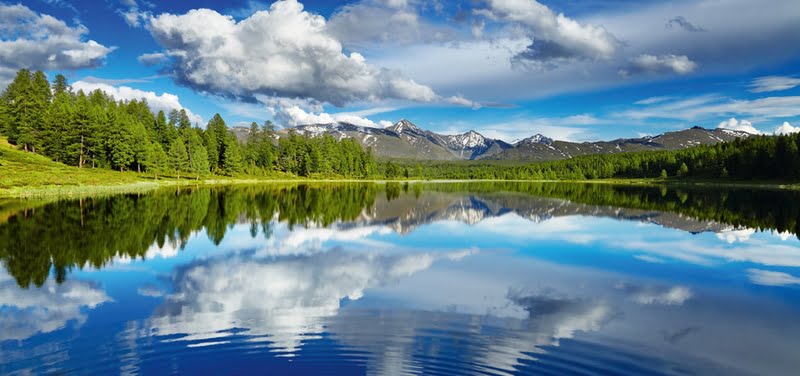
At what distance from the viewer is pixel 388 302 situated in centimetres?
1572

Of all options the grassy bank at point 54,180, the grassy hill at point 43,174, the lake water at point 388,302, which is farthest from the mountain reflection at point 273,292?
the grassy hill at point 43,174

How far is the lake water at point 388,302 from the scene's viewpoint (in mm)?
10938

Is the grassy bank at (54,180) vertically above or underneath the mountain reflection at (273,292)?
above

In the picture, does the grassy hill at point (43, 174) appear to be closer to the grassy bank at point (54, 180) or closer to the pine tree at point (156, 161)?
the grassy bank at point (54, 180)

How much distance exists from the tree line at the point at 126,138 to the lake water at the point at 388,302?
255ft

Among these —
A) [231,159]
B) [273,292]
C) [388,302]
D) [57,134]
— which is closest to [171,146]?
[231,159]

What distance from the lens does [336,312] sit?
47.4 feet

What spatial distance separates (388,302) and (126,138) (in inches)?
4186

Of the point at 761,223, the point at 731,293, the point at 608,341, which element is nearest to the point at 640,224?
the point at 761,223

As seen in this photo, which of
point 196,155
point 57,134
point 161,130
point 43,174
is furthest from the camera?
point 161,130

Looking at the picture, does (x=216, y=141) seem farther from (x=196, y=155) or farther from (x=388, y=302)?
(x=388, y=302)

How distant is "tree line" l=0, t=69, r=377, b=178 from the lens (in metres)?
94.4

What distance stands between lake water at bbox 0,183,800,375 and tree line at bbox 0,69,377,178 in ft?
255

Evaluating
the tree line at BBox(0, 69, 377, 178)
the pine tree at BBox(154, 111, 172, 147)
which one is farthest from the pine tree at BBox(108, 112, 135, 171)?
the pine tree at BBox(154, 111, 172, 147)
